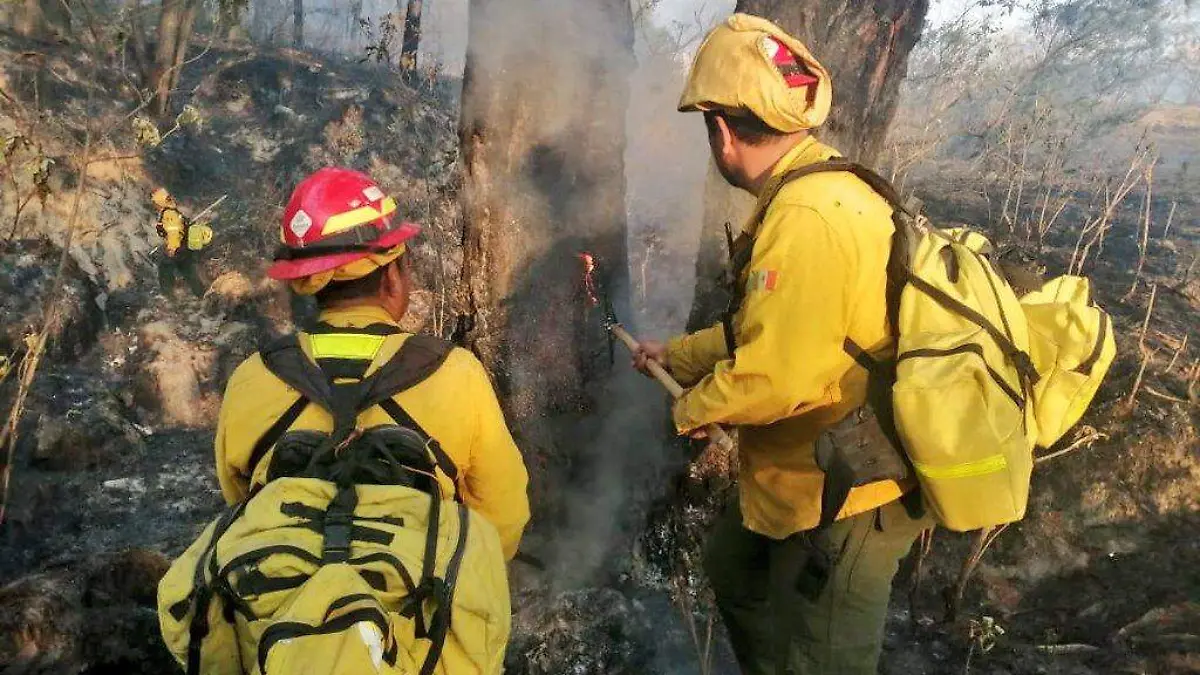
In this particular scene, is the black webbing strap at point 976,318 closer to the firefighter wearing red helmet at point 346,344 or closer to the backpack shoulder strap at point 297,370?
the firefighter wearing red helmet at point 346,344

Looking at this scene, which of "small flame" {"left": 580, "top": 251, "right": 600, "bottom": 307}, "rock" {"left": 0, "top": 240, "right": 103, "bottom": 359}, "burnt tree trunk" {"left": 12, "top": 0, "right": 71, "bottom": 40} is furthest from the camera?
"burnt tree trunk" {"left": 12, "top": 0, "right": 71, "bottom": 40}

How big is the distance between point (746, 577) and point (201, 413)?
544 cm

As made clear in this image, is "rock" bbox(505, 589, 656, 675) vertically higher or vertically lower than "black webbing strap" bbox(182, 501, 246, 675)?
lower

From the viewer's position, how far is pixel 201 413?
21.1 ft

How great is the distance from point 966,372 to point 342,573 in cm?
142

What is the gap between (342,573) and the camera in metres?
1.40

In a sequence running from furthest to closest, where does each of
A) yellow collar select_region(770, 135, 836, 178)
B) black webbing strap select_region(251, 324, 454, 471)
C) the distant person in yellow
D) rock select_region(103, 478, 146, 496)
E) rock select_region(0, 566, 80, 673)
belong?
the distant person in yellow, rock select_region(103, 478, 146, 496), rock select_region(0, 566, 80, 673), yellow collar select_region(770, 135, 836, 178), black webbing strap select_region(251, 324, 454, 471)

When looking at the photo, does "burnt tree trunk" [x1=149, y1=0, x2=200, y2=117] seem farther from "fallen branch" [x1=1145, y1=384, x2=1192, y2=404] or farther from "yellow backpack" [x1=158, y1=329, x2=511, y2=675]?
"fallen branch" [x1=1145, y1=384, x2=1192, y2=404]

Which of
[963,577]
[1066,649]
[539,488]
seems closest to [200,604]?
[539,488]

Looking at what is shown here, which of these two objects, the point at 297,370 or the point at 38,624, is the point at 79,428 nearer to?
the point at 38,624

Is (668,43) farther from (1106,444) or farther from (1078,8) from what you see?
(1106,444)

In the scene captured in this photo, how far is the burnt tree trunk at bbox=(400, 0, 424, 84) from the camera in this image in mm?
13031

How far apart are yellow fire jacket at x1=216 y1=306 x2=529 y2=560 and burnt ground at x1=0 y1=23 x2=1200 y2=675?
138 centimetres

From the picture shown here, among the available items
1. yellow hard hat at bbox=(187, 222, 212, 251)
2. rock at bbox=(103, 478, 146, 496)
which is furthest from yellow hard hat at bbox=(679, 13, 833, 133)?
yellow hard hat at bbox=(187, 222, 212, 251)
